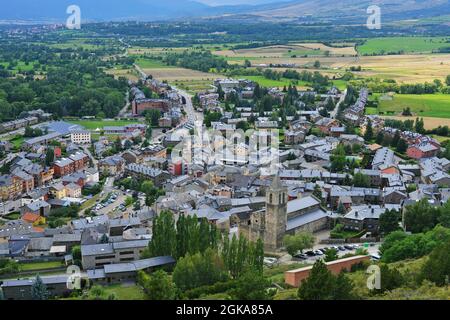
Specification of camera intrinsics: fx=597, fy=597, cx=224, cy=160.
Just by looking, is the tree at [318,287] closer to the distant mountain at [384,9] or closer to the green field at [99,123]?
the green field at [99,123]

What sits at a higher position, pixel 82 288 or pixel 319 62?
pixel 319 62

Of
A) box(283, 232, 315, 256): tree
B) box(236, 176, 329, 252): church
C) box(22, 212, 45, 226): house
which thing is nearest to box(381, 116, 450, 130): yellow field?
box(236, 176, 329, 252): church

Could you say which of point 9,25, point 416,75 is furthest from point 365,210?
point 9,25

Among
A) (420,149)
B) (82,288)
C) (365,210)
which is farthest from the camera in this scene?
(420,149)

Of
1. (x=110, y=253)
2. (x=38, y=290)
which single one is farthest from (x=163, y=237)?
(x=38, y=290)

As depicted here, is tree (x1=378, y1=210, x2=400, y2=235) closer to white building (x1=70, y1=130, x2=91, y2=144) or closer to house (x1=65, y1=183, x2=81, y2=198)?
house (x1=65, y1=183, x2=81, y2=198)
